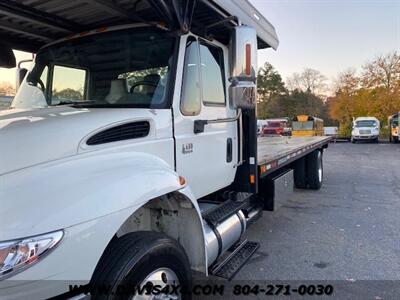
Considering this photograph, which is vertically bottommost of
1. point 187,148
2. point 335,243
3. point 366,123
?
point 335,243

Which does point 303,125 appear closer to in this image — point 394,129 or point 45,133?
point 394,129

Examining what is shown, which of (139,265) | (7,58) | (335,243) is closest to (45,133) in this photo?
(139,265)

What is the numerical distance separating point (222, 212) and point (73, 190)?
1.98m

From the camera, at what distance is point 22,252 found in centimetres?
159

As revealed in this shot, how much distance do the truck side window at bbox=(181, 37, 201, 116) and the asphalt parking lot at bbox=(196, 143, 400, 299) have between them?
6.65 feet

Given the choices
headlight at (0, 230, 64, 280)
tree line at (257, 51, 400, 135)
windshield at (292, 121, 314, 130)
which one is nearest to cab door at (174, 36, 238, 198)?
headlight at (0, 230, 64, 280)

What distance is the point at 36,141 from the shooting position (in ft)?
6.52

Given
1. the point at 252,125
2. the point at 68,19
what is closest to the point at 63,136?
the point at 68,19

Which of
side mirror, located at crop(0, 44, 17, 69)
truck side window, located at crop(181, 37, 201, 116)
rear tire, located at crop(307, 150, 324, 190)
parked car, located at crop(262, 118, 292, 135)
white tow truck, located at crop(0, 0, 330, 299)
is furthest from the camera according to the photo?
parked car, located at crop(262, 118, 292, 135)

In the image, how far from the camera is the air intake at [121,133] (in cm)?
227

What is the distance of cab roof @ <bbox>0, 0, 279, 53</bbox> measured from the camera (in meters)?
2.90

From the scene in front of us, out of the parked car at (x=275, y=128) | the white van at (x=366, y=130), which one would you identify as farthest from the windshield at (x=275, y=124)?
the white van at (x=366, y=130)

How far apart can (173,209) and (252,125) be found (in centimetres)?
176

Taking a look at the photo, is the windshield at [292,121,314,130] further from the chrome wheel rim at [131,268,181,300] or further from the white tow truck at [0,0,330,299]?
the chrome wheel rim at [131,268,181,300]
